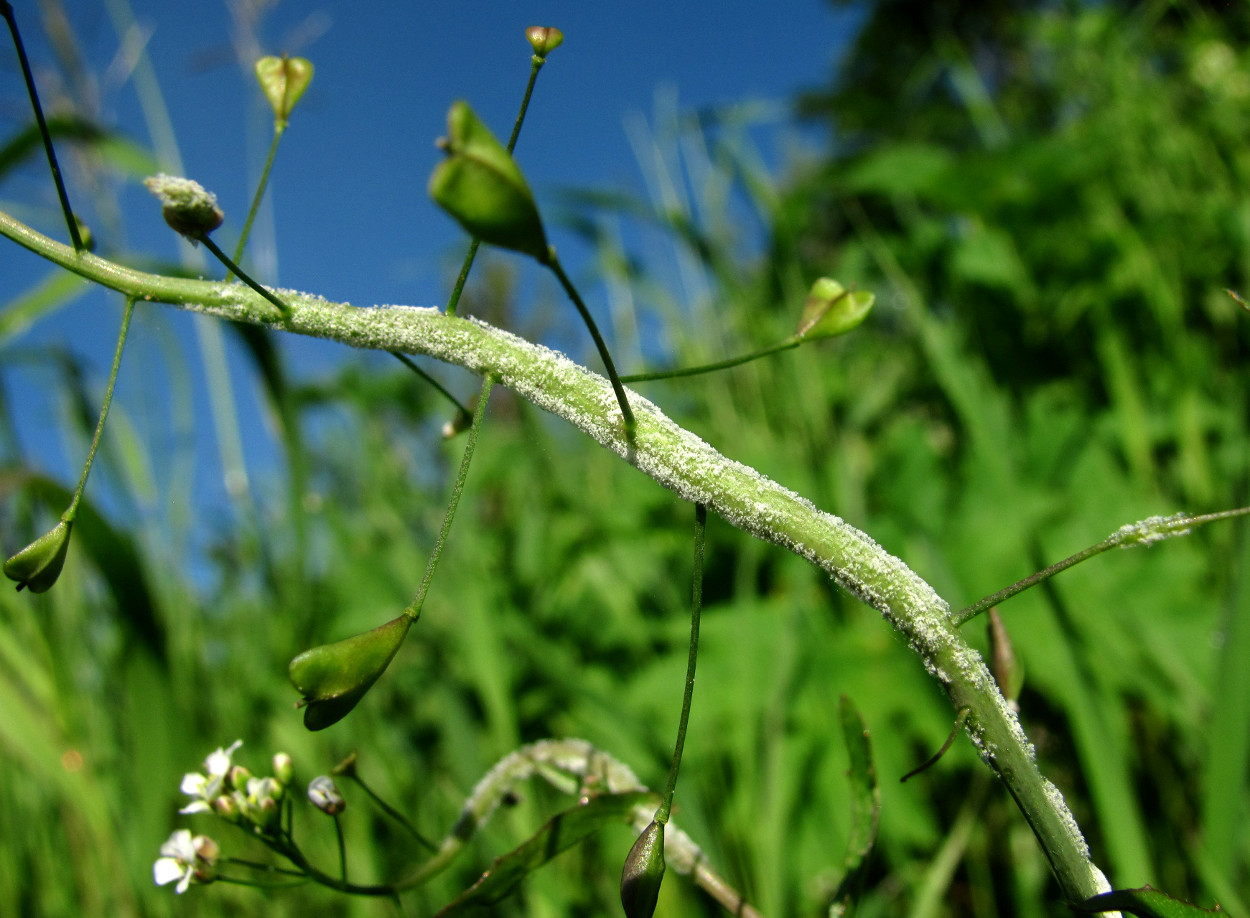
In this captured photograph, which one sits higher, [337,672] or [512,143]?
[512,143]

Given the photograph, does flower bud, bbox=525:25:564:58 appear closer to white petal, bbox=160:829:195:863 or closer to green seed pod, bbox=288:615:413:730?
green seed pod, bbox=288:615:413:730

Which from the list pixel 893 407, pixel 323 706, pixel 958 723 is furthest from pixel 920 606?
pixel 893 407

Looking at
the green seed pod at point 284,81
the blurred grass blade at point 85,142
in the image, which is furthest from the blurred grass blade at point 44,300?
the green seed pod at point 284,81

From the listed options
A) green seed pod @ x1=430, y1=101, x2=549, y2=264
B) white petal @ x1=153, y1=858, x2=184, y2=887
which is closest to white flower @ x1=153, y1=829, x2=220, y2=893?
white petal @ x1=153, y1=858, x2=184, y2=887

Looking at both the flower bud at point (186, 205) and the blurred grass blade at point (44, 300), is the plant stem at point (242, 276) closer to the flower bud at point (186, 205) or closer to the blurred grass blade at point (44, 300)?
the flower bud at point (186, 205)

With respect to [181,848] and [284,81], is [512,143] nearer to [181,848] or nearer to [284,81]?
[284,81]

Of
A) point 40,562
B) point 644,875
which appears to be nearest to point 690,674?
point 644,875

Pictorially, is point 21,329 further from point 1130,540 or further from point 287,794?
point 1130,540
